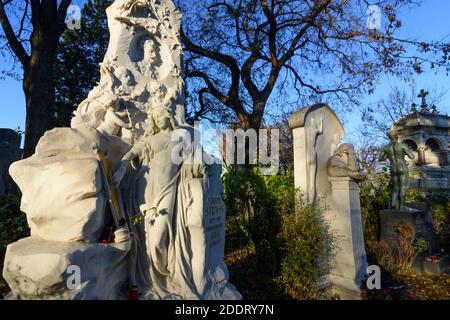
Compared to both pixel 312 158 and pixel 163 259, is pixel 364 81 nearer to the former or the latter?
pixel 312 158

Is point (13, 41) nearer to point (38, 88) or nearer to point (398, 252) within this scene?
point (38, 88)

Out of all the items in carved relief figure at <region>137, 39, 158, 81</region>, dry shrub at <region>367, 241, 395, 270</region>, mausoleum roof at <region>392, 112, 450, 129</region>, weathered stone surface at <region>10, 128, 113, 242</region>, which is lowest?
dry shrub at <region>367, 241, 395, 270</region>

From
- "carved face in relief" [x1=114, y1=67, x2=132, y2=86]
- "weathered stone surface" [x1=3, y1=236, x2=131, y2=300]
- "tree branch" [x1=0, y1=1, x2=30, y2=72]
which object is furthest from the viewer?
"tree branch" [x1=0, y1=1, x2=30, y2=72]

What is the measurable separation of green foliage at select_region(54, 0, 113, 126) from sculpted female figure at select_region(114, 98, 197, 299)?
39.7 feet

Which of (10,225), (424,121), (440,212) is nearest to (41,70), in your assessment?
(10,225)

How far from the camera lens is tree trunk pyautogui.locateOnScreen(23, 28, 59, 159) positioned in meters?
6.84

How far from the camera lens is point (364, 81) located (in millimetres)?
11492

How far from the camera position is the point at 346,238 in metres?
4.78

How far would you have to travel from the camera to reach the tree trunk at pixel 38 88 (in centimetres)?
684

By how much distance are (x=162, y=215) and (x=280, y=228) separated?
263 cm

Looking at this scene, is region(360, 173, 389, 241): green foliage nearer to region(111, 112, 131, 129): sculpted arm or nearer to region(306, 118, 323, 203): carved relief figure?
region(306, 118, 323, 203): carved relief figure

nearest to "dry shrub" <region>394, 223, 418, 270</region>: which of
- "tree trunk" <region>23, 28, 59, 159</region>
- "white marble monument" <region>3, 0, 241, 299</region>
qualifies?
"white marble monument" <region>3, 0, 241, 299</region>
